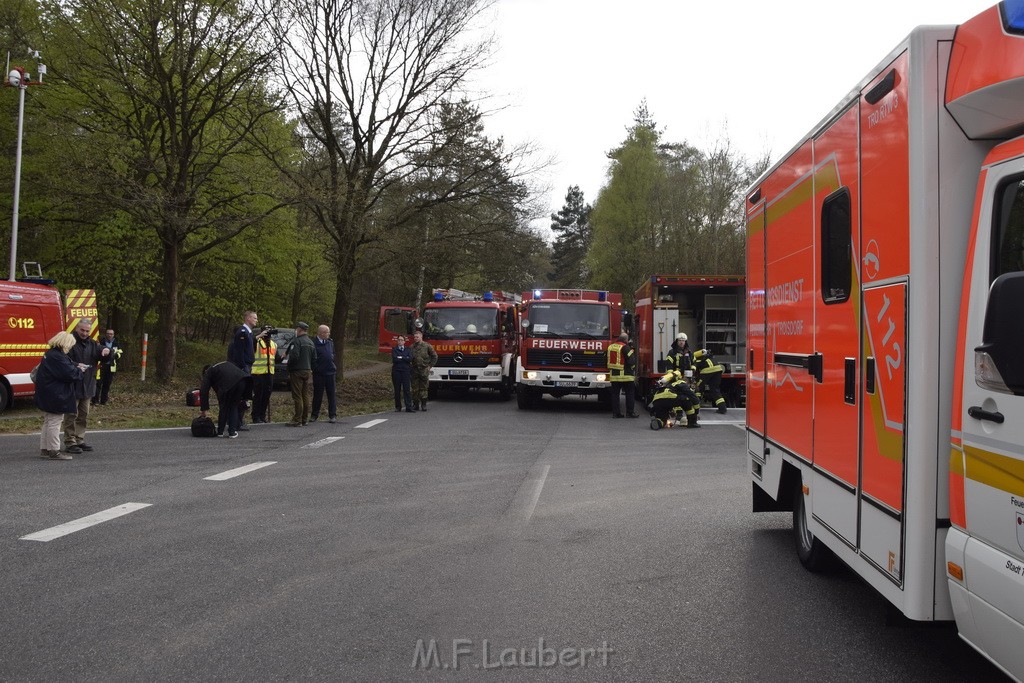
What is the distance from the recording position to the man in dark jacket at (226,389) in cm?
1271

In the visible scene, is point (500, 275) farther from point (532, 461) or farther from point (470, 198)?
point (532, 461)

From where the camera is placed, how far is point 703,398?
67.5 ft

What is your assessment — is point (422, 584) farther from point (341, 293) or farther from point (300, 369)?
point (341, 293)

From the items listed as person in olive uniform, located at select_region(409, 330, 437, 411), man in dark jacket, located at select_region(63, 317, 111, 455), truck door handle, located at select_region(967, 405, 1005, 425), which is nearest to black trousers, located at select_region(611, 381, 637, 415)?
person in olive uniform, located at select_region(409, 330, 437, 411)

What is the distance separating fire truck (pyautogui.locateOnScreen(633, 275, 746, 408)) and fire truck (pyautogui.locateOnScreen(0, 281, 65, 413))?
12.6m

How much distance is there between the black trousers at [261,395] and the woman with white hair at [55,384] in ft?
18.3

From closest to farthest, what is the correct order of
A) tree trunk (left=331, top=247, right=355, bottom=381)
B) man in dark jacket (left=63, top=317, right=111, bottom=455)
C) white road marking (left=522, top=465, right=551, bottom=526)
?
white road marking (left=522, top=465, right=551, bottom=526) → man in dark jacket (left=63, top=317, right=111, bottom=455) → tree trunk (left=331, top=247, right=355, bottom=381)

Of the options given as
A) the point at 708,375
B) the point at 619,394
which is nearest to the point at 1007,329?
the point at 619,394

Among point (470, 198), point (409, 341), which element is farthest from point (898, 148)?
point (470, 198)

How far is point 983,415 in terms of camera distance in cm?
310

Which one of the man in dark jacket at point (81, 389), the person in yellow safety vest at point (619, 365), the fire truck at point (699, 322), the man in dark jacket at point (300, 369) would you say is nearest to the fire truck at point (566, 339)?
the fire truck at point (699, 322)

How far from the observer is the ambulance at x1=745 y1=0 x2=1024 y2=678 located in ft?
9.87

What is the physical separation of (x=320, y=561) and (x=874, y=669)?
3.45 metres

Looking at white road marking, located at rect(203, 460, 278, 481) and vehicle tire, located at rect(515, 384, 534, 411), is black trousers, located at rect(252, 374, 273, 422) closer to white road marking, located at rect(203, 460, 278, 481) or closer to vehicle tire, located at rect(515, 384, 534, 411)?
white road marking, located at rect(203, 460, 278, 481)
